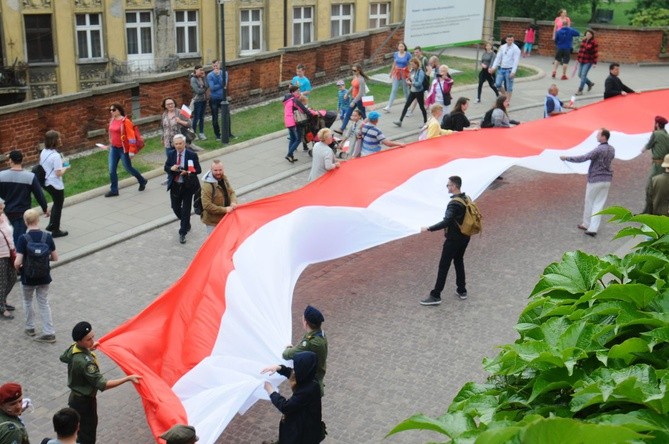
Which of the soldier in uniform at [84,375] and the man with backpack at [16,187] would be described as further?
the man with backpack at [16,187]

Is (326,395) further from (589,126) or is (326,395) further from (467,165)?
(589,126)

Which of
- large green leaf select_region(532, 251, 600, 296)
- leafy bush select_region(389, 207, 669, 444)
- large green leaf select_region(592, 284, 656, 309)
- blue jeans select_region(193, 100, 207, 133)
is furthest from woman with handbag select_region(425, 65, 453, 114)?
large green leaf select_region(592, 284, 656, 309)

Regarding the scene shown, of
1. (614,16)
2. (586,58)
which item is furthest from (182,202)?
(614,16)

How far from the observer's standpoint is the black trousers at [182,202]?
14.1 meters

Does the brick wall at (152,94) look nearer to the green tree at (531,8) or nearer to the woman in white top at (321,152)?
the woman in white top at (321,152)

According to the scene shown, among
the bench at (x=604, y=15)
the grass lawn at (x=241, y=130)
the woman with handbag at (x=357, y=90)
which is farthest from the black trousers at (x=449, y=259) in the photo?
the bench at (x=604, y=15)

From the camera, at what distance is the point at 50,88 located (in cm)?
3000

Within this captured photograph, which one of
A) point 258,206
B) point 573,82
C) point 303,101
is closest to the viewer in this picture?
point 258,206

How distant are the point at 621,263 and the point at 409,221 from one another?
788 cm

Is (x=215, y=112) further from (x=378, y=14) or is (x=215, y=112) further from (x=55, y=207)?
(x=378, y=14)

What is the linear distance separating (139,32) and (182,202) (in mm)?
19580

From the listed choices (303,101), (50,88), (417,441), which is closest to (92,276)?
(417,441)

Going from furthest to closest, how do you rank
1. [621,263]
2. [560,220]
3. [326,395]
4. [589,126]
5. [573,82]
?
[573,82] → [589,126] → [560,220] → [326,395] → [621,263]

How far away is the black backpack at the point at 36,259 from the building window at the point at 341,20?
2886 cm
